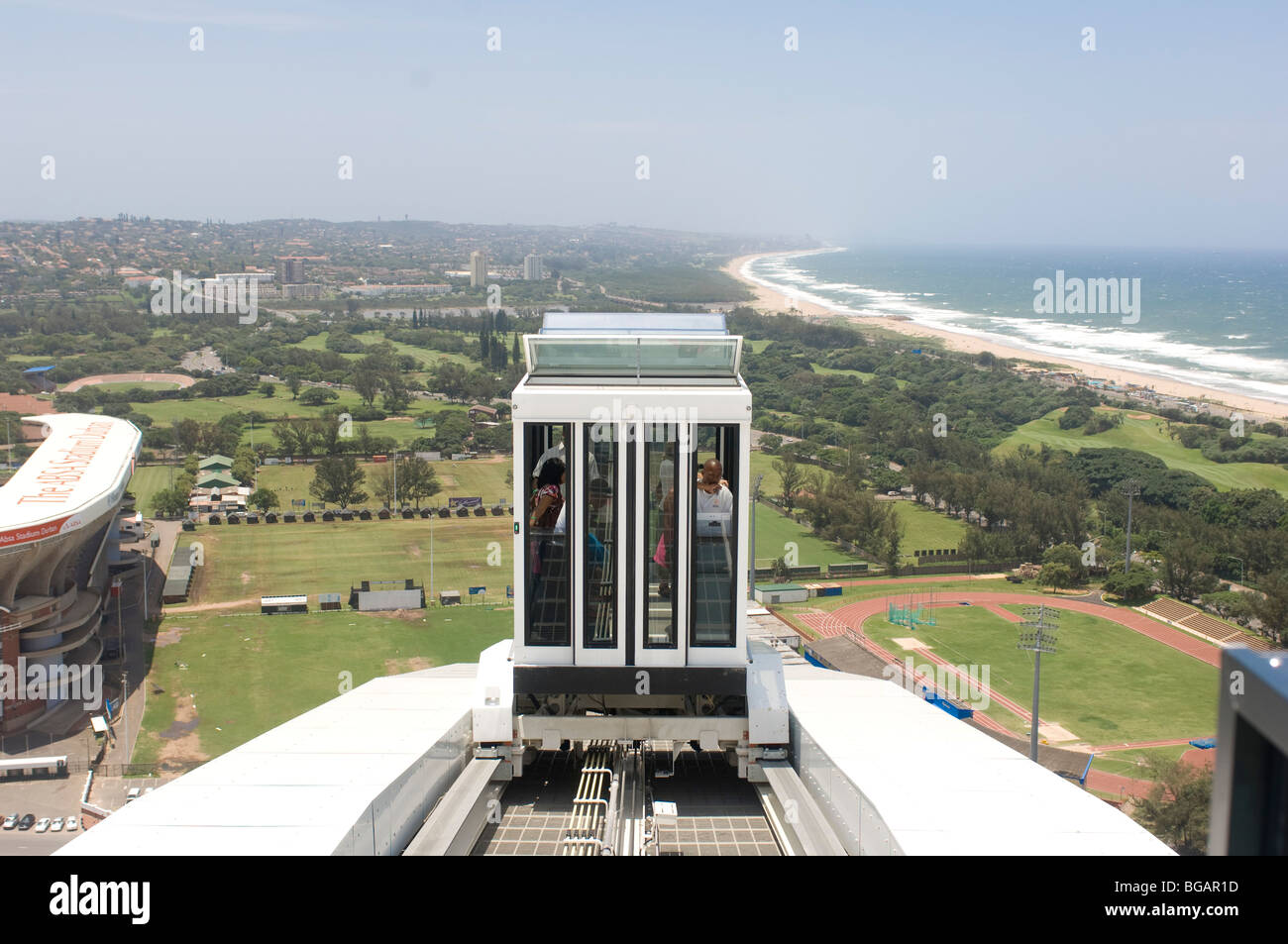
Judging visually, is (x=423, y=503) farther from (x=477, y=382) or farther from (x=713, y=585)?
(x=713, y=585)

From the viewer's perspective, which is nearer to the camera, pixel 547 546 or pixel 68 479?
pixel 547 546

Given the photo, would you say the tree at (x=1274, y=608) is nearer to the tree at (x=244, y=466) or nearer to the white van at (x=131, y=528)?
the white van at (x=131, y=528)

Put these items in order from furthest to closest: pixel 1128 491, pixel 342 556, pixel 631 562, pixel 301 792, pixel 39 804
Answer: pixel 1128 491 → pixel 342 556 → pixel 39 804 → pixel 631 562 → pixel 301 792

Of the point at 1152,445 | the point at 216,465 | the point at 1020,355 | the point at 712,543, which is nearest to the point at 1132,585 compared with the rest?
the point at 1152,445

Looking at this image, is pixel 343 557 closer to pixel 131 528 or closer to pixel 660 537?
pixel 131 528

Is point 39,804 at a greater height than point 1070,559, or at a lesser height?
lesser

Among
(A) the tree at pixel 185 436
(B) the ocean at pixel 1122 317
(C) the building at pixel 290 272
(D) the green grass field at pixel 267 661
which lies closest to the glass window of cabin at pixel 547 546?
(D) the green grass field at pixel 267 661

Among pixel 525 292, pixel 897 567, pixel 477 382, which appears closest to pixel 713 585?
pixel 897 567
